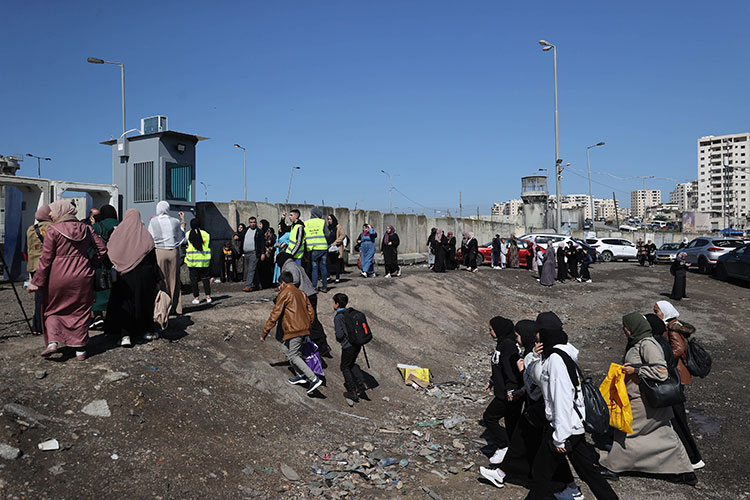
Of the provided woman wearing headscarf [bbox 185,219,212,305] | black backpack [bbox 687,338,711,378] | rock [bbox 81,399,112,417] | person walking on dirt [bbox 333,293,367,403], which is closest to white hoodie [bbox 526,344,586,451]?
black backpack [bbox 687,338,711,378]

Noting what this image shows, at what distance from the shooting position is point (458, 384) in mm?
9031

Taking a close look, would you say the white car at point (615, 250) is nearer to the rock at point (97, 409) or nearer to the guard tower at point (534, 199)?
the guard tower at point (534, 199)

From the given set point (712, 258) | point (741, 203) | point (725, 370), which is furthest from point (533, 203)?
point (741, 203)

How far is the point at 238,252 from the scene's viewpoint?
43.9ft

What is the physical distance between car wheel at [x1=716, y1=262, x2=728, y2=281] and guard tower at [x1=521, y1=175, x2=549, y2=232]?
1034 inches

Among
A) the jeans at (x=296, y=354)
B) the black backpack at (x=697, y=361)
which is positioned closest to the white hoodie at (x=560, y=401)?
the black backpack at (x=697, y=361)

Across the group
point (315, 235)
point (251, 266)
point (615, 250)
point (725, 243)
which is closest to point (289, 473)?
point (315, 235)

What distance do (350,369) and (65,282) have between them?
3.51 metres

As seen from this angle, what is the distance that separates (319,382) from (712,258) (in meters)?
22.3

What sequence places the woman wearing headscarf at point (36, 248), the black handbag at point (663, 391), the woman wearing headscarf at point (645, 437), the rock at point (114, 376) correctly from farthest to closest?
the woman wearing headscarf at point (36, 248) < the rock at point (114, 376) < the woman wearing headscarf at point (645, 437) < the black handbag at point (663, 391)

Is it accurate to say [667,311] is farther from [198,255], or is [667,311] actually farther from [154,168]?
[154,168]

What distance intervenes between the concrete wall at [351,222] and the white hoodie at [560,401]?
11244 millimetres

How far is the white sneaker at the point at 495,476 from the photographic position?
16.6 feet

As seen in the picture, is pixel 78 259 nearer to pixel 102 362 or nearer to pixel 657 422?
pixel 102 362
